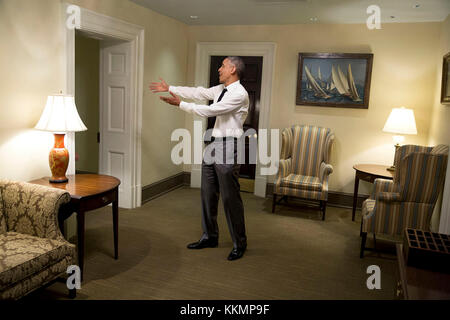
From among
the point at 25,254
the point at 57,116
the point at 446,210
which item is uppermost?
the point at 57,116

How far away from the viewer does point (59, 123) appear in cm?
293

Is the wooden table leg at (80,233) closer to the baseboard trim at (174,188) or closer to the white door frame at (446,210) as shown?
the baseboard trim at (174,188)

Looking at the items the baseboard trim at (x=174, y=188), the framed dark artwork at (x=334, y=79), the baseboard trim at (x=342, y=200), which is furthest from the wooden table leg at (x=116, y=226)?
the baseboard trim at (x=342, y=200)

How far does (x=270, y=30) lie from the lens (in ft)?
17.7

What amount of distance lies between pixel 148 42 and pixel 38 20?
173 centimetres

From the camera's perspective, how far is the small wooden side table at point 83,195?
2734 mm

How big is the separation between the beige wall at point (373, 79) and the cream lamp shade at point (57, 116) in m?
3.15

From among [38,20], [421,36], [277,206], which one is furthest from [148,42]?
[421,36]

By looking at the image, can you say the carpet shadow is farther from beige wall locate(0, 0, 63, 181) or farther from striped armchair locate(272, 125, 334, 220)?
beige wall locate(0, 0, 63, 181)

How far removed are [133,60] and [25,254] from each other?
2796 mm

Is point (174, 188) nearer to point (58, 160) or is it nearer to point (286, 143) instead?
point (286, 143)

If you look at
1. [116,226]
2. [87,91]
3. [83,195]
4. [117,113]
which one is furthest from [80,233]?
[87,91]

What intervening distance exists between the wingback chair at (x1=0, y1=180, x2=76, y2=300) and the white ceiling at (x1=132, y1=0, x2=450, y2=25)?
2.67m
